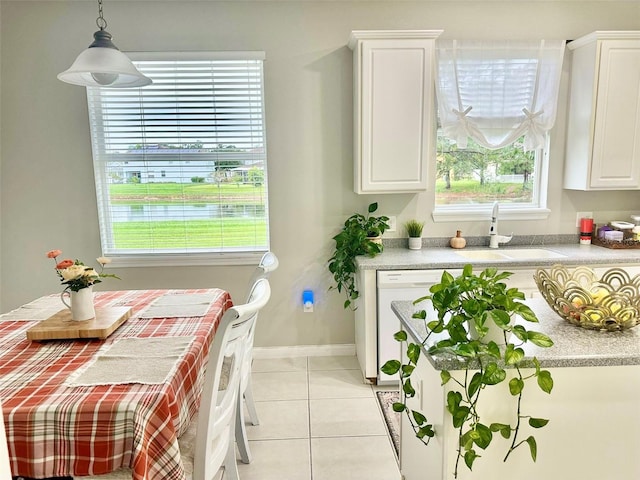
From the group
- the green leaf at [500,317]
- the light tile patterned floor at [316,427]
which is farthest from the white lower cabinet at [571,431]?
the light tile patterned floor at [316,427]

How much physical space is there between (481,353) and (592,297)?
1.73ft

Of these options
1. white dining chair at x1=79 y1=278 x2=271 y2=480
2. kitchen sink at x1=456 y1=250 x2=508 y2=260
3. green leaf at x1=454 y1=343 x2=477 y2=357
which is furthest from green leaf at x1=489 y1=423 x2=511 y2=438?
kitchen sink at x1=456 y1=250 x2=508 y2=260

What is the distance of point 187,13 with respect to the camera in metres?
3.20

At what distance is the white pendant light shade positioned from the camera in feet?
6.18

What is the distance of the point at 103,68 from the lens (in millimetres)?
1882

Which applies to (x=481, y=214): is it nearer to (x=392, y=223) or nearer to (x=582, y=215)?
(x=392, y=223)

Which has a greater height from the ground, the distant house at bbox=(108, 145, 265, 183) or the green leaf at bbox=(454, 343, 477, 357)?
the distant house at bbox=(108, 145, 265, 183)

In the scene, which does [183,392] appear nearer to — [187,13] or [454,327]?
[454,327]

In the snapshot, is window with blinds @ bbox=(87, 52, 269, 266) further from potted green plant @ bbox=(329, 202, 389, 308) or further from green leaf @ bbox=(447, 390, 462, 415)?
green leaf @ bbox=(447, 390, 462, 415)

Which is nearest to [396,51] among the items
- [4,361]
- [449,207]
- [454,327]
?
[449,207]

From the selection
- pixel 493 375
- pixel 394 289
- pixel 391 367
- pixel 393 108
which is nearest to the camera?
pixel 493 375

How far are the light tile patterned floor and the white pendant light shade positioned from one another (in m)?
1.95

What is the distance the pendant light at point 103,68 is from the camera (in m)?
1.89

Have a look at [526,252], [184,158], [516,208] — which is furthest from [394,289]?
[184,158]
